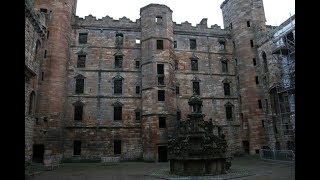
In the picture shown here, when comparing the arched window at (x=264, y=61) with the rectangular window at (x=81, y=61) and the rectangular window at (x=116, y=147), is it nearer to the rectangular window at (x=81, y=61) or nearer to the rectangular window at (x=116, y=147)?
the rectangular window at (x=116, y=147)

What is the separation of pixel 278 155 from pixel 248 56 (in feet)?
39.6

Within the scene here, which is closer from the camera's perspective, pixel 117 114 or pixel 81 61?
pixel 117 114

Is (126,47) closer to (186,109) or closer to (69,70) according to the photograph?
(69,70)

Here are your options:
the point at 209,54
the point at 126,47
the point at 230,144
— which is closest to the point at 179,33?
the point at 209,54

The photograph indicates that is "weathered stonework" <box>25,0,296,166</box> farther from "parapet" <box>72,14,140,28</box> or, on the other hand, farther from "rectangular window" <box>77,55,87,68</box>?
"rectangular window" <box>77,55,87,68</box>

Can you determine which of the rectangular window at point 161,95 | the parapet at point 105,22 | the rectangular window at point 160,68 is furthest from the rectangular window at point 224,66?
the parapet at point 105,22

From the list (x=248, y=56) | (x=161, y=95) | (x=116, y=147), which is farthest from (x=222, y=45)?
(x=116, y=147)

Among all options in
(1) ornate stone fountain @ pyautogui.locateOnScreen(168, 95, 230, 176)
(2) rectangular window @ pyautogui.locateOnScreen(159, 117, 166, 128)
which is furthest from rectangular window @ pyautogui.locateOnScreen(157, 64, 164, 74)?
(1) ornate stone fountain @ pyautogui.locateOnScreen(168, 95, 230, 176)

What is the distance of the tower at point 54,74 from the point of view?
23.2 meters

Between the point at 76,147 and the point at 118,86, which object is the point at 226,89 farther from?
the point at 76,147

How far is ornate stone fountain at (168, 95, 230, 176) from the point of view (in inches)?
577

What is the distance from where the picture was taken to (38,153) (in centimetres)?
2288

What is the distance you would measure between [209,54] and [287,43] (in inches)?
370

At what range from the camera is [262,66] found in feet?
91.2
